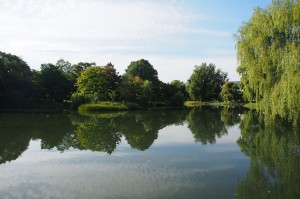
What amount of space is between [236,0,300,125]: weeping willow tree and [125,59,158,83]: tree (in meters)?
53.3

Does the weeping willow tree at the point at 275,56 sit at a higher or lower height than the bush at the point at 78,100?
higher

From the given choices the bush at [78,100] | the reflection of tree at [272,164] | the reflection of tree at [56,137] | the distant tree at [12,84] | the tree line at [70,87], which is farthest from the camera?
the bush at [78,100]

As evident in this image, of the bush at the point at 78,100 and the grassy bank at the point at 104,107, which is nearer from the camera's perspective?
the grassy bank at the point at 104,107

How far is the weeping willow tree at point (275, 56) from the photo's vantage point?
15.7 meters

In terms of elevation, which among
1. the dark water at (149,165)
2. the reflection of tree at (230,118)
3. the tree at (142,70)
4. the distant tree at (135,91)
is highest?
the tree at (142,70)

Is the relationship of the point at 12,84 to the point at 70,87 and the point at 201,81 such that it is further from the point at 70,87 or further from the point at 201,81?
the point at 201,81

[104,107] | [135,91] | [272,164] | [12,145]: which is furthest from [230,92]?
[272,164]

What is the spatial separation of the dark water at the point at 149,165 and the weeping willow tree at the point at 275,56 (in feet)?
5.86

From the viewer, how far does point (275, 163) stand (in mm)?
10781

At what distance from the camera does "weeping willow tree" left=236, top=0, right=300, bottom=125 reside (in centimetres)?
1566

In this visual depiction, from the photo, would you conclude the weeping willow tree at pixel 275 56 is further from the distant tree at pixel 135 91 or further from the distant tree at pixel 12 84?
the distant tree at pixel 12 84

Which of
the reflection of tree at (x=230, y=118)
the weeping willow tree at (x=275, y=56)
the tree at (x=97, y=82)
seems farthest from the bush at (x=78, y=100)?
the weeping willow tree at (x=275, y=56)

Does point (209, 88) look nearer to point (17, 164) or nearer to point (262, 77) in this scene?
point (262, 77)

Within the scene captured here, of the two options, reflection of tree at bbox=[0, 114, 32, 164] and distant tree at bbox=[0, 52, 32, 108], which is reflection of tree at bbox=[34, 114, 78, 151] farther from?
distant tree at bbox=[0, 52, 32, 108]
